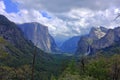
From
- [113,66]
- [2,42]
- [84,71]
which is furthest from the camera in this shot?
[84,71]

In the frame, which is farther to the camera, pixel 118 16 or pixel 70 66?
pixel 70 66

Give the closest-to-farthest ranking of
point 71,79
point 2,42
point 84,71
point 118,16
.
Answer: point 118,16 → point 2,42 → point 71,79 → point 84,71

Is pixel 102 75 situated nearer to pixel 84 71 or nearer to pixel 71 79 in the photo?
pixel 84 71

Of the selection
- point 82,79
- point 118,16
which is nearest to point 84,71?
point 82,79

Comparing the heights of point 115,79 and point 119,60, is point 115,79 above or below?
below

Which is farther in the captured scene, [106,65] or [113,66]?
[106,65]

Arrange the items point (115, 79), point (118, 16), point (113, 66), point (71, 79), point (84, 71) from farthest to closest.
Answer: point (84, 71) → point (113, 66) → point (115, 79) → point (71, 79) → point (118, 16)

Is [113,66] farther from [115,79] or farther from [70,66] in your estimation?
[70,66]

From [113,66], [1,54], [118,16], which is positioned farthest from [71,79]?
[118,16]

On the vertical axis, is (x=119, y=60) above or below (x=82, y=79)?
above
